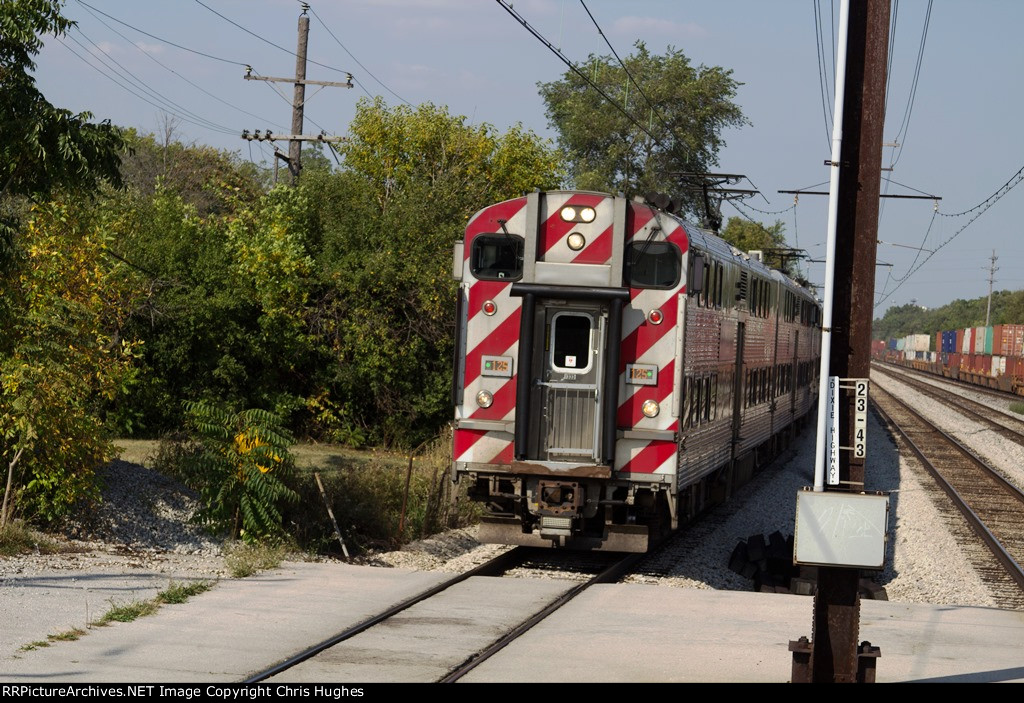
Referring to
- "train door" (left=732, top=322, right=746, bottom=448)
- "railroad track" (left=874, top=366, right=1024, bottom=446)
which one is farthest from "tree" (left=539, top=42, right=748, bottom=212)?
"train door" (left=732, top=322, right=746, bottom=448)

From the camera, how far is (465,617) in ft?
33.6

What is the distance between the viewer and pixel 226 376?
2405cm

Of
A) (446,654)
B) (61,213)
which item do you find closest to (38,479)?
(61,213)

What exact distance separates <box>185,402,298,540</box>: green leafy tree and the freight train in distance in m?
2.44

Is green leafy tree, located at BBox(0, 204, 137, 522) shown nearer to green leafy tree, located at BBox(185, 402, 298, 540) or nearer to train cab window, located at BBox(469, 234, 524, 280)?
green leafy tree, located at BBox(185, 402, 298, 540)

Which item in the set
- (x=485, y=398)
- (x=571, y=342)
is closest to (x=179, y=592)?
(x=485, y=398)

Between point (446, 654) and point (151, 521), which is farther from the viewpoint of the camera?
point (151, 521)

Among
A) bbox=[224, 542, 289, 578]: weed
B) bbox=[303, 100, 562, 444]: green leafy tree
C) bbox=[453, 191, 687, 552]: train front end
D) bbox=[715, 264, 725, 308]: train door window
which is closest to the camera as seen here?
bbox=[224, 542, 289, 578]: weed

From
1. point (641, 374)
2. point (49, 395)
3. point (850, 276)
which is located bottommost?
point (49, 395)

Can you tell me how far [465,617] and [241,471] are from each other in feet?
15.0

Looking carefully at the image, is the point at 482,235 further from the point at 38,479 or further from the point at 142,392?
the point at 142,392

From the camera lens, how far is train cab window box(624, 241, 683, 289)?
41.2ft

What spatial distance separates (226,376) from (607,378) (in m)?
13.4

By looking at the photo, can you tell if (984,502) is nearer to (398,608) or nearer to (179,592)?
(398,608)
